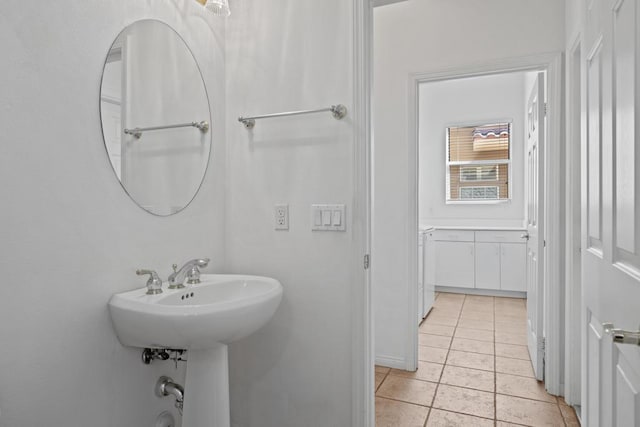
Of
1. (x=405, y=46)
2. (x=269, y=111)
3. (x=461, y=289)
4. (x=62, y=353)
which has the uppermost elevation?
(x=405, y=46)

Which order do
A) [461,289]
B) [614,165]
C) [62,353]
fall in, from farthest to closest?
[461,289] < [62,353] < [614,165]

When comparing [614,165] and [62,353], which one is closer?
[614,165]

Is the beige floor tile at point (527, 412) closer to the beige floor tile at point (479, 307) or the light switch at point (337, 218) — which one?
the light switch at point (337, 218)

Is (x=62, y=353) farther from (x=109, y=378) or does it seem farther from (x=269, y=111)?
(x=269, y=111)

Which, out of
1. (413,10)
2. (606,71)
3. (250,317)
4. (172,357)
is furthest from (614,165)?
(413,10)

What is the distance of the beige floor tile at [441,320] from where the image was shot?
3.74 metres

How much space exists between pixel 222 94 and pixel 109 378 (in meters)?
1.28

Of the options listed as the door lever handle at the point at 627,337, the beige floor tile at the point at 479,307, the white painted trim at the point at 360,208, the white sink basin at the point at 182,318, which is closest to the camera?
the door lever handle at the point at 627,337

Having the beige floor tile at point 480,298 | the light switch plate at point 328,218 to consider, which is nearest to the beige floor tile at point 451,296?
the beige floor tile at point 480,298

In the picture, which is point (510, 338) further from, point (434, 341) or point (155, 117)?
point (155, 117)

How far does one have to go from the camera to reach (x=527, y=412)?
6.97 ft

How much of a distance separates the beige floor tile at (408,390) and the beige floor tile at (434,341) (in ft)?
2.39

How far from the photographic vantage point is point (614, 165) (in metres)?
0.83

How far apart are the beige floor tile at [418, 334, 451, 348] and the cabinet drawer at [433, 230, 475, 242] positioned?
174cm
